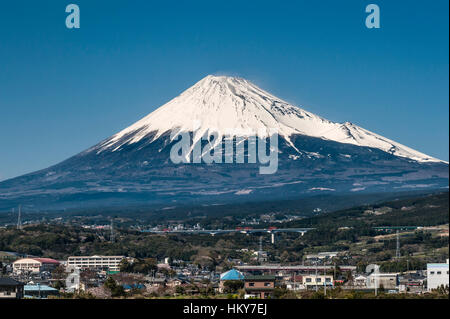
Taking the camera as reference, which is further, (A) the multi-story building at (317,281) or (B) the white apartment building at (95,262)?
(B) the white apartment building at (95,262)

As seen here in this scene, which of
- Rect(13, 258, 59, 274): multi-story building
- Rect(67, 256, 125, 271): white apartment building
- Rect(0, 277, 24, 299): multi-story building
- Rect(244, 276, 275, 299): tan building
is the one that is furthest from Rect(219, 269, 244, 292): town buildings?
Rect(67, 256, 125, 271): white apartment building

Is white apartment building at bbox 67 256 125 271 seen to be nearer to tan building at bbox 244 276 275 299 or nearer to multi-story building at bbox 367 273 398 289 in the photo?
multi-story building at bbox 367 273 398 289

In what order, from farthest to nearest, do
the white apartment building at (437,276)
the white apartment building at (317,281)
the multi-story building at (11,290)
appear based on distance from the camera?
1. the white apartment building at (317,281)
2. the white apartment building at (437,276)
3. the multi-story building at (11,290)

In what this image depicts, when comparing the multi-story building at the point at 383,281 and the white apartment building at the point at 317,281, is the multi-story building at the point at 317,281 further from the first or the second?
the multi-story building at the point at 383,281

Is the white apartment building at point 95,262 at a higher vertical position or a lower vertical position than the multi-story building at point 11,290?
lower

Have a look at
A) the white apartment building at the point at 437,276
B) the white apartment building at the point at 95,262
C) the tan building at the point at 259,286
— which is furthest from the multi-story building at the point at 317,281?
the white apartment building at the point at 95,262
